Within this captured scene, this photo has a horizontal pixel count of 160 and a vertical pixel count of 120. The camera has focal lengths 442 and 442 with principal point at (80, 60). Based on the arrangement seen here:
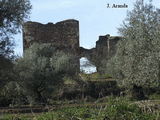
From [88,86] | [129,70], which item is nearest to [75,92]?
[88,86]

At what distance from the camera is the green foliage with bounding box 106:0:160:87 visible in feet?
68.2

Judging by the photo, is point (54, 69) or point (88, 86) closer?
point (54, 69)

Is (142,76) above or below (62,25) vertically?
below

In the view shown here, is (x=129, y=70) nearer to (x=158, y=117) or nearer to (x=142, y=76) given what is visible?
(x=142, y=76)

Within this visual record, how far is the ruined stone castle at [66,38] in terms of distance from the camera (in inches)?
1786

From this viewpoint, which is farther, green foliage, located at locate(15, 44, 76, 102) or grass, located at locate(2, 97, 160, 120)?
green foliage, located at locate(15, 44, 76, 102)

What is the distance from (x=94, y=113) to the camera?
4926mm

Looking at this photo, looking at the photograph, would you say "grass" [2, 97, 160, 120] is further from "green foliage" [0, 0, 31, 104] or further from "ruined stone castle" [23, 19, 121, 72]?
"ruined stone castle" [23, 19, 121, 72]

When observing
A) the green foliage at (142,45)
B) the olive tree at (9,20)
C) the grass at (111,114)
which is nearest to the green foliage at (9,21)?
the olive tree at (9,20)

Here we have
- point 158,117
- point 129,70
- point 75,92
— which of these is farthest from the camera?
point 75,92

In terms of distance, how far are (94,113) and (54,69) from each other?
25756 millimetres

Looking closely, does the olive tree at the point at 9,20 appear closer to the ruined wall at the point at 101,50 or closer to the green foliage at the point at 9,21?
the green foliage at the point at 9,21

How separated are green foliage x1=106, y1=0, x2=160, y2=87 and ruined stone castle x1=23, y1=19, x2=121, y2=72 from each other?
1891 cm

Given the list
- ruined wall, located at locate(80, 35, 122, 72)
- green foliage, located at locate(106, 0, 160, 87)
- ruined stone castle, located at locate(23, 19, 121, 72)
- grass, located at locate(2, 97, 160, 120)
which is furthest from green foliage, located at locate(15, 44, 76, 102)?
grass, located at locate(2, 97, 160, 120)
